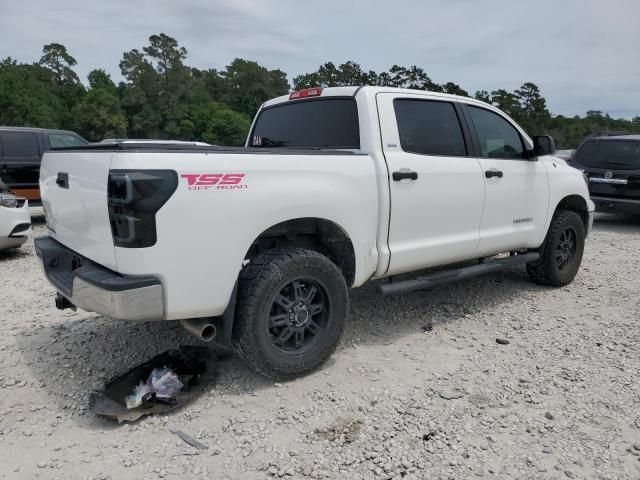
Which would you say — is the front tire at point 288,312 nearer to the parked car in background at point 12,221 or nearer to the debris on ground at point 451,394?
the debris on ground at point 451,394

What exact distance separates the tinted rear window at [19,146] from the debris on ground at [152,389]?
806cm

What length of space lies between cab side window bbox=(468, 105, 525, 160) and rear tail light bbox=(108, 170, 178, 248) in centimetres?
301

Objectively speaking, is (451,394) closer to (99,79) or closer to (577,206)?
(577,206)

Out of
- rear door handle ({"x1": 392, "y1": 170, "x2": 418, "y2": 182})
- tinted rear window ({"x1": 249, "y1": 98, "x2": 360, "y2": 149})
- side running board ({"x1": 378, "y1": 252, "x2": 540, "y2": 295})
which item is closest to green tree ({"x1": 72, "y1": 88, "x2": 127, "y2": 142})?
tinted rear window ({"x1": 249, "y1": 98, "x2": 360, "y2": 149})

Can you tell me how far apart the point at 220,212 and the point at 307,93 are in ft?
6.03

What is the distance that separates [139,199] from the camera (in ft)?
8.27

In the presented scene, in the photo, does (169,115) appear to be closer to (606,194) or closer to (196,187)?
(606,194)

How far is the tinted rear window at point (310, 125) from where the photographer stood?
3.83m

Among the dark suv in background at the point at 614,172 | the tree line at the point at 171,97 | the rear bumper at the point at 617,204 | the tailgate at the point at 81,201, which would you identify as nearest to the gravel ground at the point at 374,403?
the tailgate at the point at 81,201

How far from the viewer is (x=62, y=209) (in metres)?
3.22

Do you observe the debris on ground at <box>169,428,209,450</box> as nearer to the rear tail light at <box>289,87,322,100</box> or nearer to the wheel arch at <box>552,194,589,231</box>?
the rear tail light at <box>289,87,322,100</box>

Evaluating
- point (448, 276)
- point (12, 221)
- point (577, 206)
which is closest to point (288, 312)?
point (448, 276)

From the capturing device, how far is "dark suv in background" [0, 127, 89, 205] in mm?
9461

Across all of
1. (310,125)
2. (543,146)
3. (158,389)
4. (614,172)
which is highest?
(310,125)
